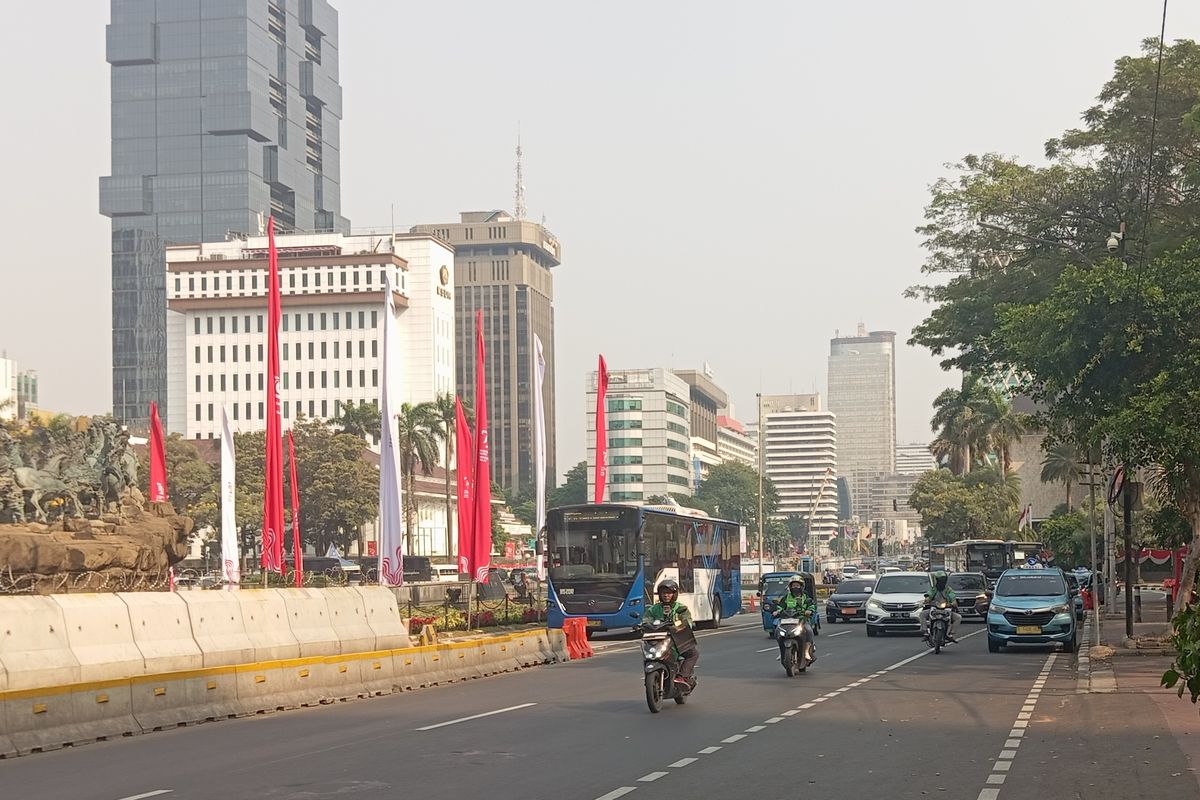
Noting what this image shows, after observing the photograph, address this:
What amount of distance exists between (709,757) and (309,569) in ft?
279

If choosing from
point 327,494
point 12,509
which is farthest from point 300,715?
point 327,494

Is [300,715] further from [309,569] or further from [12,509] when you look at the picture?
[309,569]

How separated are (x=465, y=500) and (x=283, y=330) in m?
139

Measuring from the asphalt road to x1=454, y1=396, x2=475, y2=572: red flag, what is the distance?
47.1ft

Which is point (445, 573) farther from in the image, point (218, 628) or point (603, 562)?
point (218, 628)

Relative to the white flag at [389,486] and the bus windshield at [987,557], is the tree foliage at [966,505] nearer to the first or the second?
the bus windshield at [987,557]

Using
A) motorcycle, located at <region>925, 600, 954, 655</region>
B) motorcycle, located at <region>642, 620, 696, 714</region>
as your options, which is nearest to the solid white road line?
motorcycle, located at <region>642, 620, 696, 714</region>

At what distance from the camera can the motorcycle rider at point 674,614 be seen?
64.5ft

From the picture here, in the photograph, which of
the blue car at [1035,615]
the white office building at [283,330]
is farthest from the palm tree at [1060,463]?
the white office building at [283,330]

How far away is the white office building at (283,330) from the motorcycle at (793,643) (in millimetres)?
149452

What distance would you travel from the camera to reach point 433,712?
20.1m

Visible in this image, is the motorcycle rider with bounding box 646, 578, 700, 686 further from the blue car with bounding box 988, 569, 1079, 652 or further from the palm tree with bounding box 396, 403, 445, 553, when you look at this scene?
the palm tree with bounding box 396, 403, 445, 553

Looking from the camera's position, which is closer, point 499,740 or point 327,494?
point 499,740

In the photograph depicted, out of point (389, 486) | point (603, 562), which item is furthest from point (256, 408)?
point (603, 562)
